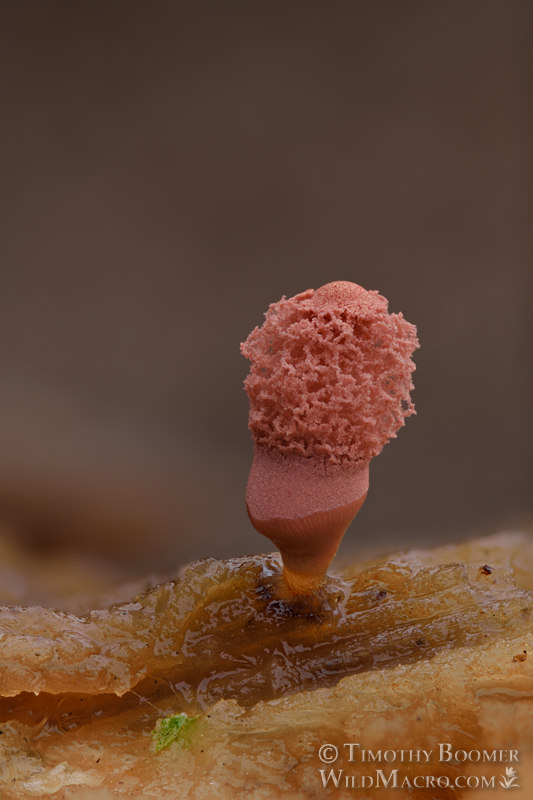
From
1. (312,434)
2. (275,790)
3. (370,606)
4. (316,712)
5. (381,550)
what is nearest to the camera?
(275,790)

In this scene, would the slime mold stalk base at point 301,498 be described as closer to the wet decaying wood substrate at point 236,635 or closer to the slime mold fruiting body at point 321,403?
the slime mold fruiting body at point 321,403

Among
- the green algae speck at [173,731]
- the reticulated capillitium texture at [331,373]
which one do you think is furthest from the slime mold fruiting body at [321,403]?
the green algae speck at [173,731]

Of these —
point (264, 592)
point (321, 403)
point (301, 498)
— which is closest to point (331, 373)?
point (321, 403)

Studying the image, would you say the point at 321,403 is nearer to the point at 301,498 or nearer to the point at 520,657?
the point at 301,498

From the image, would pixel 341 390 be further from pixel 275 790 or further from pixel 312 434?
pixel 275 790

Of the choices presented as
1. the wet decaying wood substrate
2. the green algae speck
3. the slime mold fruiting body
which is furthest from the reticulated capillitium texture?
the green algae speck

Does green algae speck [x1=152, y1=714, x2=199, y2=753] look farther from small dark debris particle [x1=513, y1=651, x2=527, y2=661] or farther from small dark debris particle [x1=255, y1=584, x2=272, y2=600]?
small dark debris particle [x1=513, y1=651, x2=527, y2=661]

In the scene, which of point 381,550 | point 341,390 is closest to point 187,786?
point 341,390

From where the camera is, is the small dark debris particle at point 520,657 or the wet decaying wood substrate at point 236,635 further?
the wet decaying wood substrate at point 236,635

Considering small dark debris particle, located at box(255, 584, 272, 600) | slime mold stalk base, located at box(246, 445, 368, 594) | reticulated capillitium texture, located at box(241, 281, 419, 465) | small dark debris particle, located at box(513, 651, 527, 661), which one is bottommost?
small dark debris particle, located at box(513, 651, 527, 661)
